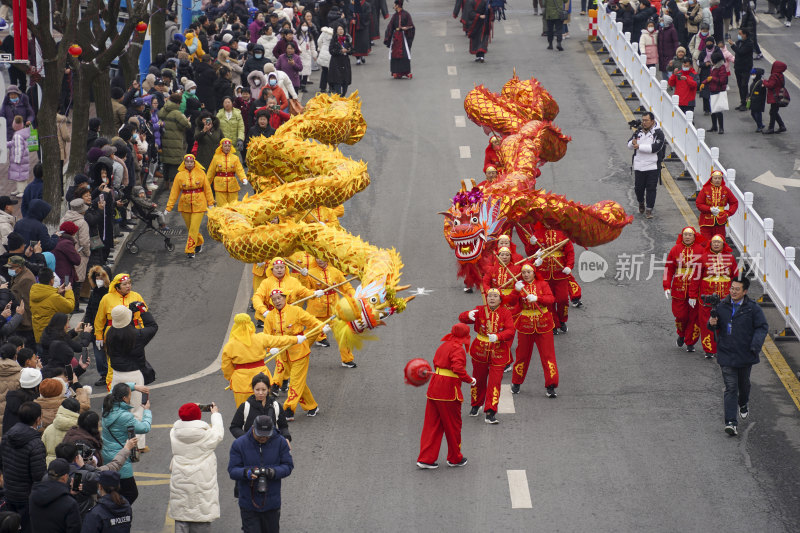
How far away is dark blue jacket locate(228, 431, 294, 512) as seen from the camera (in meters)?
11.1

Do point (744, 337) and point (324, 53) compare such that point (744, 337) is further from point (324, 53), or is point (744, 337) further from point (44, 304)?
point (324, 53)

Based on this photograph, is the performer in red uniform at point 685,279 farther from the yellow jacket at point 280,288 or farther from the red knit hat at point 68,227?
the red knit hat at point 68,227

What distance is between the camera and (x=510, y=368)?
16.3m

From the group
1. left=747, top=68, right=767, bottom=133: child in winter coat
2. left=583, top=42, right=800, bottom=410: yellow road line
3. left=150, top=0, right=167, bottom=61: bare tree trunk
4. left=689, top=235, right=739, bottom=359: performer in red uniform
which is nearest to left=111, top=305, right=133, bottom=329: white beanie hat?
left=689, top=235, right=739, bottom=359: performer in red uniform

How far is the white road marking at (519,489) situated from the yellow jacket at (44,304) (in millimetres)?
6096

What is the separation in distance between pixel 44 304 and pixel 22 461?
426 centimetres

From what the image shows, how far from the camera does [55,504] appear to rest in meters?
10.1

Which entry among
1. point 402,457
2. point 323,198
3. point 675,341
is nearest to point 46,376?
point 402,457

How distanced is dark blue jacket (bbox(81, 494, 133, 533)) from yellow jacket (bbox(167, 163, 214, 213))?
1017cm

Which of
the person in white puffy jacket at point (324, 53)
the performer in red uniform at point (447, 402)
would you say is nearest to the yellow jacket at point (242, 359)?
the performer in red uniform at point (447, 402)

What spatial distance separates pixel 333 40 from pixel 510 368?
13.8 metres

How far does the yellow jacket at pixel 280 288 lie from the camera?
49.7ft

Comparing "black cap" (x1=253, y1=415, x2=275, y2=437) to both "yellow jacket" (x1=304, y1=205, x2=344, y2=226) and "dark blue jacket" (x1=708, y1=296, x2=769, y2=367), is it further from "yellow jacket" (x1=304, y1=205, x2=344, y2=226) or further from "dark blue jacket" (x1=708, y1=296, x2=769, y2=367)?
"yellow jacket" (x1=304, y1=205, x2=344, y2=226)

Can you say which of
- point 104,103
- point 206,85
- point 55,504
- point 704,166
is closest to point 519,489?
point 55,504
